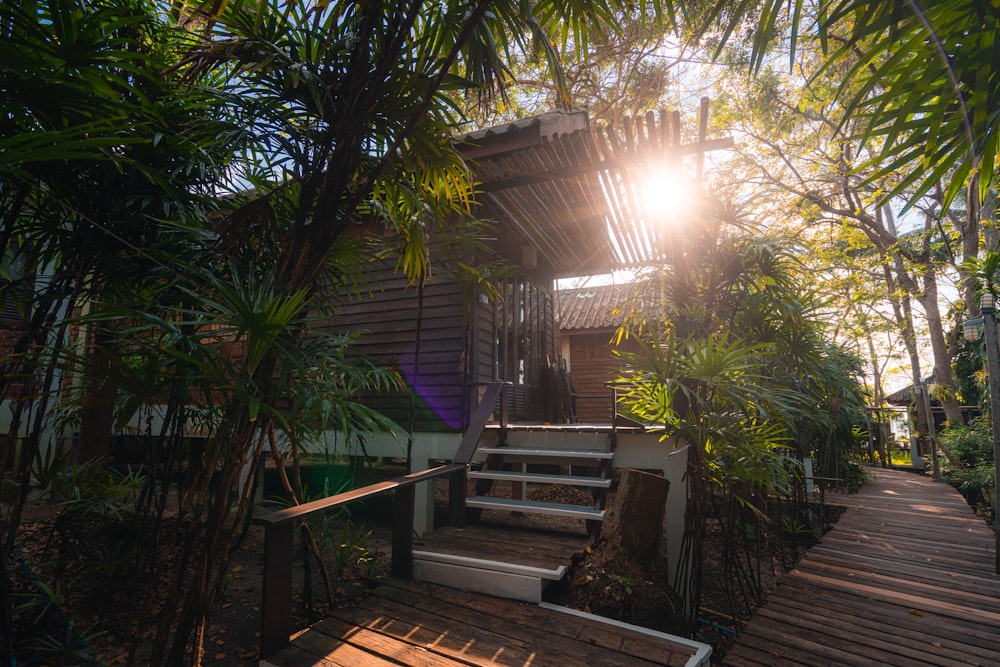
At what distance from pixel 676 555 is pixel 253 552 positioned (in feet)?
14.3

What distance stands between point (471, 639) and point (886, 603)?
2712 millimetres

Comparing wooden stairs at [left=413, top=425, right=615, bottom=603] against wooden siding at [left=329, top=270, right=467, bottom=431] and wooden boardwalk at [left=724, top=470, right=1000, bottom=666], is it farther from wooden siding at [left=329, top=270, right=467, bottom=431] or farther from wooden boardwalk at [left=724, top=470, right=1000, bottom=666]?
wooden boardwalk at [left=724, top=470, right=1000, bottom=666]

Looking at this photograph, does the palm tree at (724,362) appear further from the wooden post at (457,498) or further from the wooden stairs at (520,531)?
the wooden post at (457,498)

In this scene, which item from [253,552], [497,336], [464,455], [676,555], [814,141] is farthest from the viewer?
[814,141]

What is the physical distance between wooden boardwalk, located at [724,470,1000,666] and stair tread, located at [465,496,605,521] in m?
1.31

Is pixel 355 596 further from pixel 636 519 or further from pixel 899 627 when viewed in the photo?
pixel 899 627

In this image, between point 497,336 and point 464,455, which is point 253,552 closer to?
point 464,455

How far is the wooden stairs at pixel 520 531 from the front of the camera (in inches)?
129

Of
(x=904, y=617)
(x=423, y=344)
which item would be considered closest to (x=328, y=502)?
(x=904, y=617)

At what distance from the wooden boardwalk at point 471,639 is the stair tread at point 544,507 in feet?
3.11

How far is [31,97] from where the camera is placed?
5.38 ft

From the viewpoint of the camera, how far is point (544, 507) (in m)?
4.03

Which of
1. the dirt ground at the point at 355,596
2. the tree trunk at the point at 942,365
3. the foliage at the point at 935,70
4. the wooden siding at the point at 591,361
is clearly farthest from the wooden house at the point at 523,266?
the tree trunk at the point at 942,365

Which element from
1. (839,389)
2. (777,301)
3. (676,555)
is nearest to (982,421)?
(839,389)
